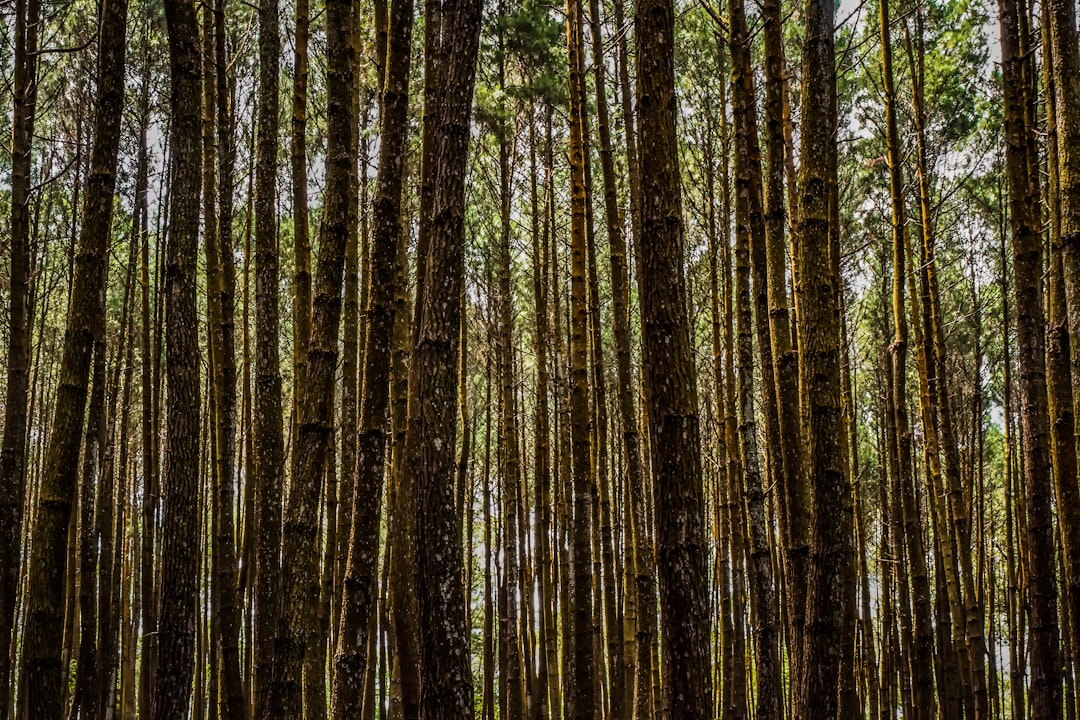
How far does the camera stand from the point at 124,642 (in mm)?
11922

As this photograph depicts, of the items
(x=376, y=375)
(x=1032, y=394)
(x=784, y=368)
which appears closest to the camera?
(x=376, y=375)

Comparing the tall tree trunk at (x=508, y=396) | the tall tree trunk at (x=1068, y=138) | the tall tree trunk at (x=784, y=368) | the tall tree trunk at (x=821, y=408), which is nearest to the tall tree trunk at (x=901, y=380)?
the tall tree trunk at (x=1068, y=138)

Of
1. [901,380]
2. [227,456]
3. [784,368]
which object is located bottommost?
[227,456]

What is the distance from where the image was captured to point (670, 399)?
9.18 ft

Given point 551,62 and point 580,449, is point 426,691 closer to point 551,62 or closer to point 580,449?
point 580,449

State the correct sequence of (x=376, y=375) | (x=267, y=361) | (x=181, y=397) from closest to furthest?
(x=181, y=397)
(x=376, y=375)
(x=267, y=361)

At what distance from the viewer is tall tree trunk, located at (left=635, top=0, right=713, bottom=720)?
107 inches

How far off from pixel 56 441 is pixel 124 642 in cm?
1066

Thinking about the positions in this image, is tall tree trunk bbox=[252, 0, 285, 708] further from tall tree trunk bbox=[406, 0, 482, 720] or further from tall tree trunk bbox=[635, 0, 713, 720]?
tall tree trunk bbox=[635, 0, 713, 720]

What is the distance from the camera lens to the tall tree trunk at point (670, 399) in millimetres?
2713

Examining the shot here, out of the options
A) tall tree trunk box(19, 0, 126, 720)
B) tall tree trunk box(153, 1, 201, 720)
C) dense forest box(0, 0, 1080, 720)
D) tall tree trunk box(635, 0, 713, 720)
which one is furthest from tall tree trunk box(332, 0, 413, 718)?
tall tree trunk box(635, 0, 713, 720)

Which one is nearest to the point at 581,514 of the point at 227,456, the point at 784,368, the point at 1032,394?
the point at 784,368

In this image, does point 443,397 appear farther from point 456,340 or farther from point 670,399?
point 670,399

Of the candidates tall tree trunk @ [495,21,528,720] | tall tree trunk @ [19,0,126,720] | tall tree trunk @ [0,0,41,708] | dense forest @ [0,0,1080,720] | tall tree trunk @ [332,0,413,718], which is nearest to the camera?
tall tree trunk @ [19,0,126,720]
